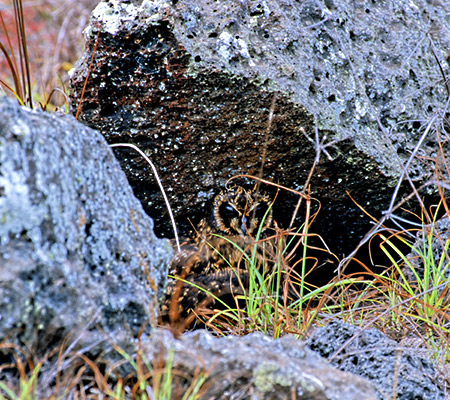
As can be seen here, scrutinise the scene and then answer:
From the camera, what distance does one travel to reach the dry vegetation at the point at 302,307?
1.30 meters

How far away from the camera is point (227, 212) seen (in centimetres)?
259

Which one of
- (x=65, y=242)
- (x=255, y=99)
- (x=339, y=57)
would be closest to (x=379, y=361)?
(x=65, y=242)

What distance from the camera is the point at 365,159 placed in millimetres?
2488

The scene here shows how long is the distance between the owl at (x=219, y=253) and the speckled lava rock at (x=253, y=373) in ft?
2.85

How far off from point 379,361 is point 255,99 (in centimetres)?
124

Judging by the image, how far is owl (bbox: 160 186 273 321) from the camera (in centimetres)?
239

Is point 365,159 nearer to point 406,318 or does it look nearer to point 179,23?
point 406,318

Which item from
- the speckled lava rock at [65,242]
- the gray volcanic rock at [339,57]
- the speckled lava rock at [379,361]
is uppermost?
the gray volcanic rock at [339,57]

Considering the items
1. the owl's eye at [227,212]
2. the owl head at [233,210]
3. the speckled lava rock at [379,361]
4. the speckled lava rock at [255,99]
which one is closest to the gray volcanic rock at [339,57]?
the speckled lava rock at [255,99]

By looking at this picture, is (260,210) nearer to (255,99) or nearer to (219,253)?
(219,253)

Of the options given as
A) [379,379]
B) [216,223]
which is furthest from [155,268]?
[216,223]

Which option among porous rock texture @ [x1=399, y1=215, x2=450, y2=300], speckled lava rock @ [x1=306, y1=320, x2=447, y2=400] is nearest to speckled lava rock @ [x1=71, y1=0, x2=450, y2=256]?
porous rock texture @ [x1=399, y1=215, x2=450, y2=300]

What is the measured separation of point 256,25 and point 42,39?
512 centimetres

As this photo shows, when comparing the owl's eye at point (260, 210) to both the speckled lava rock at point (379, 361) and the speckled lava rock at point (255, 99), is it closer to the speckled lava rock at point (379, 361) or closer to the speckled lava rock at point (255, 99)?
the speckled lava rock at point (255, 99)
